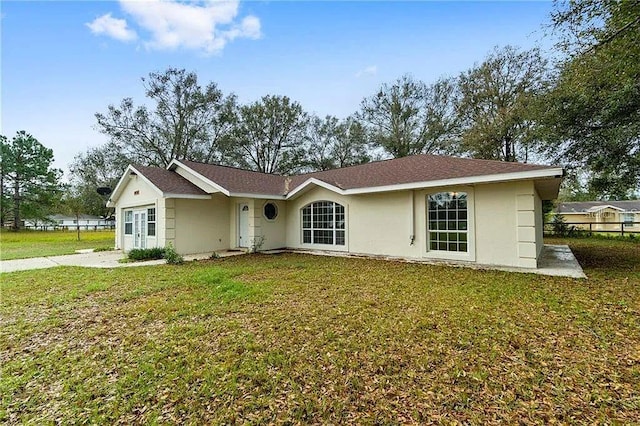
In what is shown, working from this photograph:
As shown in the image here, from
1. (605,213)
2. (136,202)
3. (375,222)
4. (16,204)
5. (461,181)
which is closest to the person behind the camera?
(461,181)

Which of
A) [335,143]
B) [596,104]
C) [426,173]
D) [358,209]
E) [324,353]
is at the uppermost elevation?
[335,143]

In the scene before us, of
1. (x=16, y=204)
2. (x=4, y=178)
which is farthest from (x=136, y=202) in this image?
(x=4, y=178)

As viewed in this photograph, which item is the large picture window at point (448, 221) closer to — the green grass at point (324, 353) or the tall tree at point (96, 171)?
the green grass at point (324, 353)

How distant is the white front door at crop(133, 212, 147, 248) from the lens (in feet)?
40.0

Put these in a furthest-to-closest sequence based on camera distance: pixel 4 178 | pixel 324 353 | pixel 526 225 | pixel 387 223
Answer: pixel 4 178
pixel 387 223
pixel 526 225
pixel 324 353

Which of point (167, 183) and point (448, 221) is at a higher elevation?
point (167, 183)

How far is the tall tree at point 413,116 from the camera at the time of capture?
21.5 m

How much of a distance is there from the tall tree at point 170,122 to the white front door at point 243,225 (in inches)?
526

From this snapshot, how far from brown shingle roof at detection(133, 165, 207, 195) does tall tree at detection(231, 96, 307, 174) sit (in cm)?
1355

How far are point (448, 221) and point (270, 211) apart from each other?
275 inches

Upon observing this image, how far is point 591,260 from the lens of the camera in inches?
362

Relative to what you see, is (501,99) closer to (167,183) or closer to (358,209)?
(358,209)

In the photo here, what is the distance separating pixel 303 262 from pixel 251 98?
2126 cm

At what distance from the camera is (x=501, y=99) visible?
18734 millimetres
